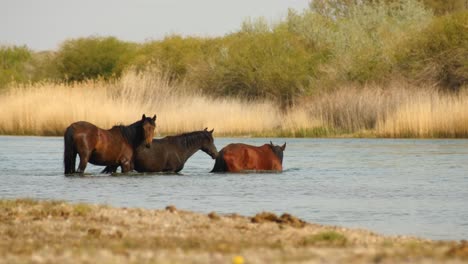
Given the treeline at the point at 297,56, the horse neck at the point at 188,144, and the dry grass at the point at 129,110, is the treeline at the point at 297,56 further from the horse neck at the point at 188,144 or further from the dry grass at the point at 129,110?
the horse neck at the point at 188,144

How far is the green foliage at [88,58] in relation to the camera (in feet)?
210

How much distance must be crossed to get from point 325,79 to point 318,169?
71.8ft

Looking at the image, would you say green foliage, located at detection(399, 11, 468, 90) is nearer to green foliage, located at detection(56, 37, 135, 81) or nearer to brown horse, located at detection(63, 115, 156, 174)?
brown horse, located at detection(63, 115, 156, 174)

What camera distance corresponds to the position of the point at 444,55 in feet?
139

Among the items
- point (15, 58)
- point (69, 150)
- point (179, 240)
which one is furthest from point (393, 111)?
point (15, 58)

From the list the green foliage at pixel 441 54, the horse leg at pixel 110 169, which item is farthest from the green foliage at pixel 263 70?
the horse leg at pixel 110 169

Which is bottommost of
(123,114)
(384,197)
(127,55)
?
(384,197)

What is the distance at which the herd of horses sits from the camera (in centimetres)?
1930

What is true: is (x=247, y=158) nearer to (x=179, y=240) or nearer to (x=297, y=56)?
(x=179, y=240)

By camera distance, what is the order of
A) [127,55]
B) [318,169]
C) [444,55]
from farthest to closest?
[127,55] < [444,55] < [318,169]

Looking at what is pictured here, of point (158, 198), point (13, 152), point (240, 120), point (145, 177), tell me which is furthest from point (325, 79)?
point (158, 198)

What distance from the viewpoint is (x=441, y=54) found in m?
42.2

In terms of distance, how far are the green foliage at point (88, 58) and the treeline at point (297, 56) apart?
0.20 feet

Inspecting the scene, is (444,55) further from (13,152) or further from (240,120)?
(13,152)
